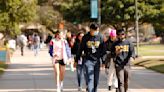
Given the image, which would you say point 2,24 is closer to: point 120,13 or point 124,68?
point 120,13

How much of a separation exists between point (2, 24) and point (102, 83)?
1572cm

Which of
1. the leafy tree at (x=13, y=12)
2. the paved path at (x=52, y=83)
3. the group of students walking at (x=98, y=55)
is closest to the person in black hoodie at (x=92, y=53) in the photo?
the group of students walking at (x=98, y=55)

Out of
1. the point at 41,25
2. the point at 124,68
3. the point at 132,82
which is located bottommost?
the point at 41,25

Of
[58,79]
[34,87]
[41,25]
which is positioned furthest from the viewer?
[41,25]

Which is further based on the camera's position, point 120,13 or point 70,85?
point 120,13

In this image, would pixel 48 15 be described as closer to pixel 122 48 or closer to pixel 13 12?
pixel 13 12

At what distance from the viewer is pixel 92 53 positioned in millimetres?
13906

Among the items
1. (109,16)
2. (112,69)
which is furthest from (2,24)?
(112,69)

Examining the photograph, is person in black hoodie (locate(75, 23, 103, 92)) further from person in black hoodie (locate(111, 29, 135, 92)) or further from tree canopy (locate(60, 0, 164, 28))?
tree canopy (locate(60, 0, 164, 28))

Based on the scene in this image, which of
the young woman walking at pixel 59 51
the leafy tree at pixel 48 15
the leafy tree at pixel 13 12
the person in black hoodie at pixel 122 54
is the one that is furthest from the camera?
the leafy tree at pixel 48 15

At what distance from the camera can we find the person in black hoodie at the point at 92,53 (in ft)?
45.4

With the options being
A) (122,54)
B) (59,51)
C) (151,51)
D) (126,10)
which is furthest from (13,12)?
(122,54)

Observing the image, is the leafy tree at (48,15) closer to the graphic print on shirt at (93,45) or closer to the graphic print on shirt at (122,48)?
the graphic print on shirt at (122,48)

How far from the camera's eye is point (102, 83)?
789 inches
